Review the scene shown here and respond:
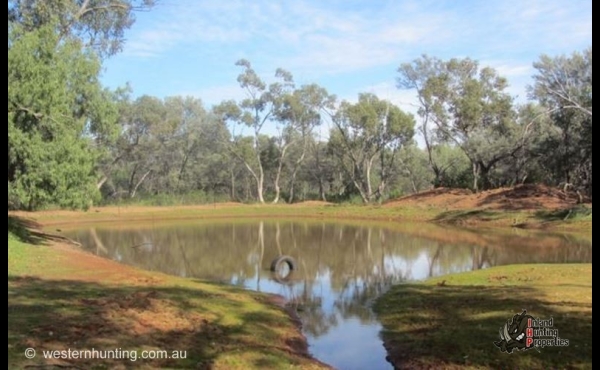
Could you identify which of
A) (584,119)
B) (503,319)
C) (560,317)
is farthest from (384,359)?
(584,119)

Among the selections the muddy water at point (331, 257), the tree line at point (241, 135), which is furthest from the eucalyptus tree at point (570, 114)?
the muddy water at point (331, 257)

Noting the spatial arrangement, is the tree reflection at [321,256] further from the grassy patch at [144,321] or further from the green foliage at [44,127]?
the green foliage at [44,127]

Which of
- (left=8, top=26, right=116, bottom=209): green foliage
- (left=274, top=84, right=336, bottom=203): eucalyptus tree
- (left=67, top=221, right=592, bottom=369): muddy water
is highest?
(left=274, top=84, right=336, bottom=203): eucalyptus tree

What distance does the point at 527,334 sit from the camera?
848cm

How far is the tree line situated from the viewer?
17.9 metres

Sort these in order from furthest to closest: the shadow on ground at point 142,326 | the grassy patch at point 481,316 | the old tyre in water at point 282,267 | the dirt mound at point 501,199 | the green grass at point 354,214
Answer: the dirt mound at point 501,199, the green grass at point 354,214, the old tyre in water at point 282,267, the grassy patch at point 481,316, the shadow on ground at point 142,326

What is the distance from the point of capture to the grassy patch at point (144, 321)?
24.1ft

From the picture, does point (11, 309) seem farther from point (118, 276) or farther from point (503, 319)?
point (503, 319)

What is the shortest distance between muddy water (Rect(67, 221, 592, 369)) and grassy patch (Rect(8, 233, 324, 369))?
3.27ft

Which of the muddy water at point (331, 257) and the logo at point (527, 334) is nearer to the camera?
the logo at point (527, 334)

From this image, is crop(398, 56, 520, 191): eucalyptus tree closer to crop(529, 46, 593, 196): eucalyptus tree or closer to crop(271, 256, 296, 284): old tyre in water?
crop(529, 46, 593, 196): eucalyptus tree

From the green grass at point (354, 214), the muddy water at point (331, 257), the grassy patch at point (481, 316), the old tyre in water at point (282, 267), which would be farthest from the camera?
the green grass at point (354, 214)

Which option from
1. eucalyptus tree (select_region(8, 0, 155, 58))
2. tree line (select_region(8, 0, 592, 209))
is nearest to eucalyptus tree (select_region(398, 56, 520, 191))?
tree line (select_region(8, 0, 592, 209))

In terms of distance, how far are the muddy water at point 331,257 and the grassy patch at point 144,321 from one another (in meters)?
1.00
